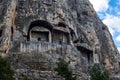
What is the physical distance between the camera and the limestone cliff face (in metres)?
41.2

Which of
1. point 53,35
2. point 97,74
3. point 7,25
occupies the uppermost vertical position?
point 7,25

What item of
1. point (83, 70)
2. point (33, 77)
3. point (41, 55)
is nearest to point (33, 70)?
point (33, 77)

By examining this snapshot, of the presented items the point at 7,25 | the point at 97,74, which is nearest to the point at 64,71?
the point at 97,74

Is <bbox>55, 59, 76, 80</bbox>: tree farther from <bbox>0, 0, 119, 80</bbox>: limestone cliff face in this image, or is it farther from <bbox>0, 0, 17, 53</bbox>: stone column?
<bbox>0, 0, 17, 53</bbox>: stone column

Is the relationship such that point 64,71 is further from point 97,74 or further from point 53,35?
point 53,35

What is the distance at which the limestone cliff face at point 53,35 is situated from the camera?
135 ft

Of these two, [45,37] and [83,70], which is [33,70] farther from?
[45,37]

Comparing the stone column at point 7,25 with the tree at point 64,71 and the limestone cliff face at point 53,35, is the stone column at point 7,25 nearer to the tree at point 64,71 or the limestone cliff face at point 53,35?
the limestone cliff face at point 53,35

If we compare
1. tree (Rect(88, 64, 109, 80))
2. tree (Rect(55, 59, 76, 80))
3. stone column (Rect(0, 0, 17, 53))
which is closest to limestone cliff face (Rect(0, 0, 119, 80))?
stone column (Rect(0, 0, 17, 53))

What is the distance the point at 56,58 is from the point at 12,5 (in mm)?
13533

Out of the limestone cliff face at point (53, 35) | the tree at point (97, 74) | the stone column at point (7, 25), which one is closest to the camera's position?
the tree at point (97, 74)

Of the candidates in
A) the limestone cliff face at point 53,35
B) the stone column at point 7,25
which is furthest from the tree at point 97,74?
the stone column at point 7,25

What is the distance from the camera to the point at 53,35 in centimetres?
5334

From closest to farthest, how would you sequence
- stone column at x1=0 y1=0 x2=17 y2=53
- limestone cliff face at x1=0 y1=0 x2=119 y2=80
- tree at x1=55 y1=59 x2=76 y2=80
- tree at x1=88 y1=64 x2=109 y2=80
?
tree at x1=55 y1=59 x2=76 y2=80 < tree at x1=88 y1=64 x2=109 y2=80 < limestone cliff face at x1=0 y1=0 x2=119 y2=80 < stone column at x1=0 y1=0 x2=17 y2=53
